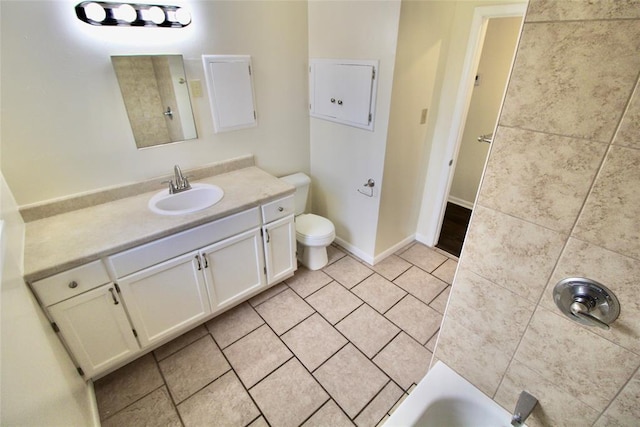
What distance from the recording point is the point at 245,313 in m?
2.21

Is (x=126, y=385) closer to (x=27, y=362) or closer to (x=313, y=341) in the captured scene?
(x=27, y=362)

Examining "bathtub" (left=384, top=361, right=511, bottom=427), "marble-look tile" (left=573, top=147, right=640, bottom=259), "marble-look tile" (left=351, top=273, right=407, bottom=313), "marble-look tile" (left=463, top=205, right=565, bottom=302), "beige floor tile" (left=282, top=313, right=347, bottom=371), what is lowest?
"beige floor tile" (left=282, top=313, right=347, bottom=371)

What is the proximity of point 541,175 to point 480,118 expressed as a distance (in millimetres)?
2755

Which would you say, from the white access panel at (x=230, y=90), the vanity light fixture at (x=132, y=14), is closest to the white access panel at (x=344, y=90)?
the white access panel at (x=230, y=90)

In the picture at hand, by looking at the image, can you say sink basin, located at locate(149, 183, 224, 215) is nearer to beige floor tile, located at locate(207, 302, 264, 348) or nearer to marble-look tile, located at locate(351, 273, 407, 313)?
beige floor tile, located at locate(207, 302, 264, 348)

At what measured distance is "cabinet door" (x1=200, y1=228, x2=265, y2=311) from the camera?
1.89 metres

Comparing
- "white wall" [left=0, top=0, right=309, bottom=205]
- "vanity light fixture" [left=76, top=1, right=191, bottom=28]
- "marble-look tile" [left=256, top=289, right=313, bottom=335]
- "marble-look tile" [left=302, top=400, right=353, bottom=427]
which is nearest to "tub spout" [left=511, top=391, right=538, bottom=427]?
"marble-look tile" [left=302, top=400, right=353, bottom=427]

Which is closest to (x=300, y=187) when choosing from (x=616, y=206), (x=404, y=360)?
(x=404, y=360)

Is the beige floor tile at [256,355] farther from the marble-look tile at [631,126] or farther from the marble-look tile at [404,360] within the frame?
the marble-look tile at [631,126]

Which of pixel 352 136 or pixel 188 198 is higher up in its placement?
pixel 352 136

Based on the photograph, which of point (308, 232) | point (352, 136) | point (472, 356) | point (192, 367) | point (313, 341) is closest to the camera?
point (472, 356)

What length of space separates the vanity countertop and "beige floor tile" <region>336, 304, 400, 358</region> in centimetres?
100

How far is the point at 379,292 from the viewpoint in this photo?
7.84ft

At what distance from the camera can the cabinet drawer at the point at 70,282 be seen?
1.35m
